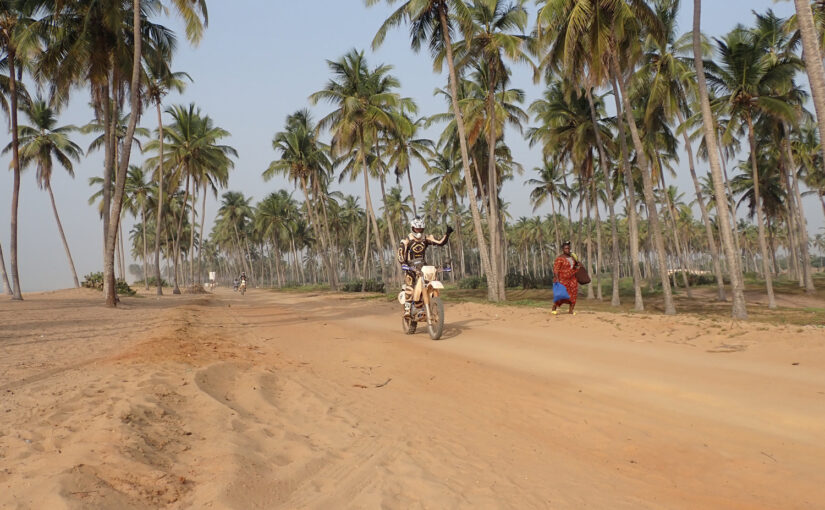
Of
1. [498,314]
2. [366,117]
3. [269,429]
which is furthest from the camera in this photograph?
[366,117]

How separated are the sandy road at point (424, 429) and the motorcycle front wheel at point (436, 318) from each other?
145 centimetres

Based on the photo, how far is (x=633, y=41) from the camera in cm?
1617

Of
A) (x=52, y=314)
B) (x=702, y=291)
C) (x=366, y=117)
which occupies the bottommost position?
(x=702, y=291)

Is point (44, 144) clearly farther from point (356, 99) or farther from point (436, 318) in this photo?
point (436, 318)

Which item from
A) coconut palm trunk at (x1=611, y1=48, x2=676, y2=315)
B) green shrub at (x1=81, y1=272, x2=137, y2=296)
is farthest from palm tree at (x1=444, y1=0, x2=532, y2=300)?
green shrub at (x1=81, y1=272, x2=137, y2=296)

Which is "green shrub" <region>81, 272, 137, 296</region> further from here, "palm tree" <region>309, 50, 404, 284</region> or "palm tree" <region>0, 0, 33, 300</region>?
"palm tree" <region>309, 50, 404, 284</region>

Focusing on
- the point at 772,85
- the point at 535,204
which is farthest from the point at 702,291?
the point at 772,85

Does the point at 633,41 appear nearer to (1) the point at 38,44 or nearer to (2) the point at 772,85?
(2) the point at 772,85

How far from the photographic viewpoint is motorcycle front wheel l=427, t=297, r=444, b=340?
8234 millimetres

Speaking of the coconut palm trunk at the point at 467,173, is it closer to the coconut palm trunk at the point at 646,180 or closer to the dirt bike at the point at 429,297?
the coconut palm trunk at the point at 646,180

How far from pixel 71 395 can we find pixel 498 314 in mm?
9969

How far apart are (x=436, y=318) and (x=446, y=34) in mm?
13984

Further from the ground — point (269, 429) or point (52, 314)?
point (52, 314)

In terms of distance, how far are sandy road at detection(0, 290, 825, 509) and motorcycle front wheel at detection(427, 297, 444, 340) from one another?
1.45m
